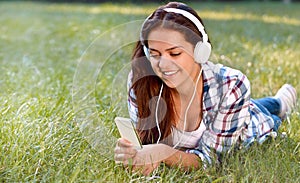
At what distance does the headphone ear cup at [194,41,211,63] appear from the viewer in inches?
76.8

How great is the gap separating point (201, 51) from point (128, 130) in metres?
0.38

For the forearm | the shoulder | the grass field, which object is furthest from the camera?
the shoulder

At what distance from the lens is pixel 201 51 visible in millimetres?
1957

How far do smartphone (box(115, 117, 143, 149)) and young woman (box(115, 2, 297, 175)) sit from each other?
0.02 m

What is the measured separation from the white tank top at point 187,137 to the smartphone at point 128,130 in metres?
0.26

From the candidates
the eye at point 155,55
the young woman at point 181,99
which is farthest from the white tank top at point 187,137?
the eye at point 155,55

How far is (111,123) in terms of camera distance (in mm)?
2375

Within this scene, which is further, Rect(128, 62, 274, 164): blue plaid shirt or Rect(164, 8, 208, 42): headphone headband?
Rect(128, 62, 274, 164): blue plaid shirt

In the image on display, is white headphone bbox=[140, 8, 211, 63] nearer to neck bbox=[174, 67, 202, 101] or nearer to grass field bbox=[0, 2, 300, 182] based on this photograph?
neck bbox=[174, 67, 202, 101]

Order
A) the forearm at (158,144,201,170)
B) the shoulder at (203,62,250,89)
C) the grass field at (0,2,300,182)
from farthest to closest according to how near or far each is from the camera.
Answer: the shoulder at (203,62,250,89)
the forearm at (158,144,201,170)
the grass field at (0,2,300,182)

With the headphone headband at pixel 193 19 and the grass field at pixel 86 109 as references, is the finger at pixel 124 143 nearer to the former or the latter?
the grass field at pixel 86 109

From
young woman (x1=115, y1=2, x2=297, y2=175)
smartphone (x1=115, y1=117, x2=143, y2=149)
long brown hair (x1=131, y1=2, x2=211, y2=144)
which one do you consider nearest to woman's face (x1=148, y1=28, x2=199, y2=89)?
young woman (x1=115, y1=2, x2=297, y2=175)

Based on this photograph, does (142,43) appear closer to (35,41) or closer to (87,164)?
(87,164)

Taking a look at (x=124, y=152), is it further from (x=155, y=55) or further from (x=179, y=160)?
(x=155, y=55)
